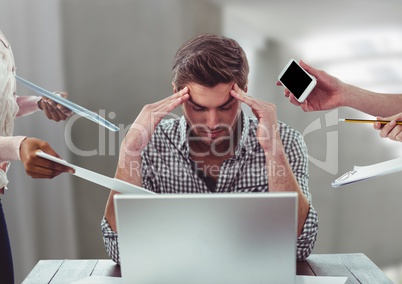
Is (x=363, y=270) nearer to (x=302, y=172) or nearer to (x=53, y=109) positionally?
(x=302, y=172)

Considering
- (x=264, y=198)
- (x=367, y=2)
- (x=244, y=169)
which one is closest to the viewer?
(x=264, y=198)

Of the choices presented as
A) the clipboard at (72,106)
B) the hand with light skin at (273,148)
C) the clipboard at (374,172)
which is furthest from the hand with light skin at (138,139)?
the clipboard at (374,172)

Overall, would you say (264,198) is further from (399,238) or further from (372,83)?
(399,238)

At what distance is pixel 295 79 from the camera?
213cm

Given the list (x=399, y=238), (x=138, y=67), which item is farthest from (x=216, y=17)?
(x=399, y=238)

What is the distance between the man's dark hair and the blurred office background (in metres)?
0.08

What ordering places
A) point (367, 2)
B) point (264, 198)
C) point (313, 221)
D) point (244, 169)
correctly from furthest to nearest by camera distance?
point (367, 2) → point (244, 169) → point (313, 221) → point (264, 198)

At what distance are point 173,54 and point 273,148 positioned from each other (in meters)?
0.68

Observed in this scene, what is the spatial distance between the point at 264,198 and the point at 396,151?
1.51 m

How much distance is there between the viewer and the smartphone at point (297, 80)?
2.10 metres

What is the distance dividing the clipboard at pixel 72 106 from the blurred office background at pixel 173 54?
25 millimetres

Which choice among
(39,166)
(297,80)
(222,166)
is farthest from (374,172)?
(39,166)

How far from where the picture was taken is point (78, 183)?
2529mm

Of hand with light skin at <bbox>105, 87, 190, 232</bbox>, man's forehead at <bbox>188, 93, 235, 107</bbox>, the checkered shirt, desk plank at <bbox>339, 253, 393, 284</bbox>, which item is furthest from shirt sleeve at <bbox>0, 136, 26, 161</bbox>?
desk plank at <bbox>339, 253, 393, 284</bbox>
